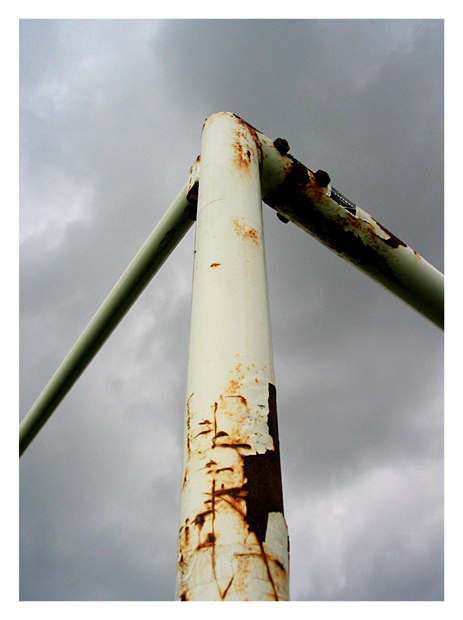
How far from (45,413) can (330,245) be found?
2.49 m

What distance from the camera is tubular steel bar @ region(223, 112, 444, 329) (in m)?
1.83

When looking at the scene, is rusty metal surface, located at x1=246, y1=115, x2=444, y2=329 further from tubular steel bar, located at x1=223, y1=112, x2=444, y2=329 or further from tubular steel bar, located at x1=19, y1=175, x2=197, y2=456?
tubular steel bar, located at x1=19, y1=175, x2=197, y2=456

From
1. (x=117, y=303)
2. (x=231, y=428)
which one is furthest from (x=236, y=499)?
(x=117, y=303)

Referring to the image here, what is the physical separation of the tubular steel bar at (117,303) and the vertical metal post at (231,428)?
0.76 m

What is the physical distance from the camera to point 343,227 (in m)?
2.01

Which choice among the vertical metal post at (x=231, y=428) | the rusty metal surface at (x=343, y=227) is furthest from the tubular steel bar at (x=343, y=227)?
the vertical metal post at (x=231, y=428)

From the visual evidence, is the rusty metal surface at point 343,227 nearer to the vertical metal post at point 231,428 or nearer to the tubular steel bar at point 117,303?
the tubular steel bar at point 117,303

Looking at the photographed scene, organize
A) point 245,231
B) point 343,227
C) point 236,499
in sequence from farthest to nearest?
1. point 343,227
2. point 245,231
3. point 236,499

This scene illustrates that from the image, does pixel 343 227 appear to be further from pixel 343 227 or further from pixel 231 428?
pixel 231 428

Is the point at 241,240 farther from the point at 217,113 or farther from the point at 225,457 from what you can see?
the point at 217,113

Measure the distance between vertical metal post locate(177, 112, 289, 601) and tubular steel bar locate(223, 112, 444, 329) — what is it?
612 millimetres

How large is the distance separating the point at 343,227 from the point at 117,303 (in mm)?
1444

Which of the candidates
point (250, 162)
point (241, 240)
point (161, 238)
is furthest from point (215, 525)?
point (161, 238)

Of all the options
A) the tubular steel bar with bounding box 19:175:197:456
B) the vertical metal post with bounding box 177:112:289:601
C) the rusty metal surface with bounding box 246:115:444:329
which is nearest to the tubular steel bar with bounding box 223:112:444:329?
the rusty metal surface with bounding box 246:115:444:329
